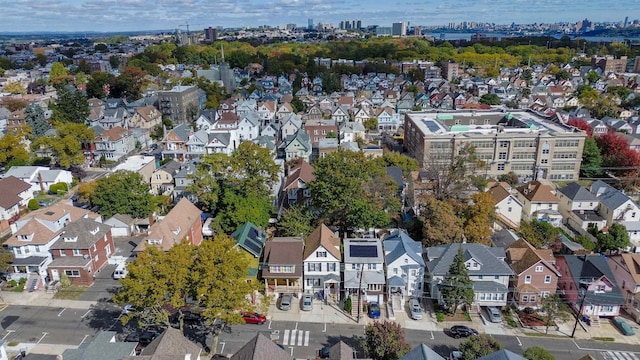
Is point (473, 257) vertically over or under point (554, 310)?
over

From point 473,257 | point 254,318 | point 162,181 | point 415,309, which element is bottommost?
point 415,309

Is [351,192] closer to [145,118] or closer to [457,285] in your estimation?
[457,285]

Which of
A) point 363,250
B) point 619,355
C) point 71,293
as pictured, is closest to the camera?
point 619,355

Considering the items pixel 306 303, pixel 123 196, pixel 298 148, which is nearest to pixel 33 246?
pixel 123 196

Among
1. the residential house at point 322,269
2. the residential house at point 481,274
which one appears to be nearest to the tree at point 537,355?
the residential house at point 481,274

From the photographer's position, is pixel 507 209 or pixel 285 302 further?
pixel 507 209

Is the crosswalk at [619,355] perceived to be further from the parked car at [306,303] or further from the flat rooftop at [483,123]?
the flat rooftop at [483,123]
